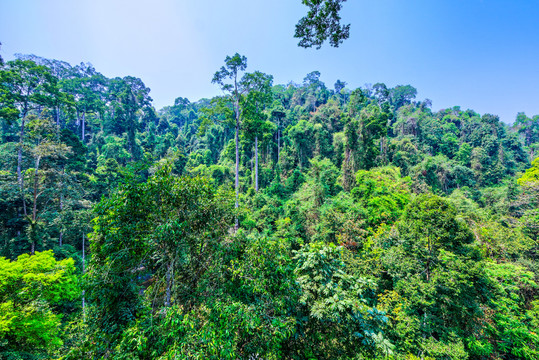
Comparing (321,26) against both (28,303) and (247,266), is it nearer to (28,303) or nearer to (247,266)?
(247,266)

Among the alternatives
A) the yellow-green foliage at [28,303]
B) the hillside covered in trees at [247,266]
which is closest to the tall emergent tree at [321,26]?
the hillside covered in trees at [247,266]

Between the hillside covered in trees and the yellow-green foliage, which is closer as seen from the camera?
the hillside covered in trees

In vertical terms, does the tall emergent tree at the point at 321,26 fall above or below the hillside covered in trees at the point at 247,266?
above

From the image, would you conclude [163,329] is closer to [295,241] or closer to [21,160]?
[295,241]

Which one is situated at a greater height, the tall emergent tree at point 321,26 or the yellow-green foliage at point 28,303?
the tall emergent tree at point 321,26

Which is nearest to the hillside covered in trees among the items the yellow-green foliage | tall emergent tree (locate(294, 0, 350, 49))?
the yellow-green foliage

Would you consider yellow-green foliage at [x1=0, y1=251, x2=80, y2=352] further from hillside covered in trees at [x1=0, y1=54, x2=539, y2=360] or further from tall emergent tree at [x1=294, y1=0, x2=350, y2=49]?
tall emergent tree at [x1=294, y1=0, x2=350, y2=49]

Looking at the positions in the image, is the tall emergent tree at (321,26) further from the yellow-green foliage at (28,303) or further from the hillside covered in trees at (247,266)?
the yellow-green foliage at (28,303)

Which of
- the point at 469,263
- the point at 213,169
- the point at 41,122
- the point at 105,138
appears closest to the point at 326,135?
the point at 213,169

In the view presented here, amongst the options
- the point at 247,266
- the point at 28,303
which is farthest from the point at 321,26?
the point at 28,303

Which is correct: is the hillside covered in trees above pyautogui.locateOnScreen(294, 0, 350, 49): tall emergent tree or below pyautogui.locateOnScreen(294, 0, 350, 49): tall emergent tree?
below

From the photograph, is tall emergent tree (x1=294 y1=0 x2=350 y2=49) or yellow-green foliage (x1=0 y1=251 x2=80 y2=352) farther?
yellow-green foliage (x1=0 y1=251 x2=80 y2=352)

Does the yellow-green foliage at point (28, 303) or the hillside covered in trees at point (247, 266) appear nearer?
the hillside covered in trees at point (247, 266)

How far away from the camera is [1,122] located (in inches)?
953
